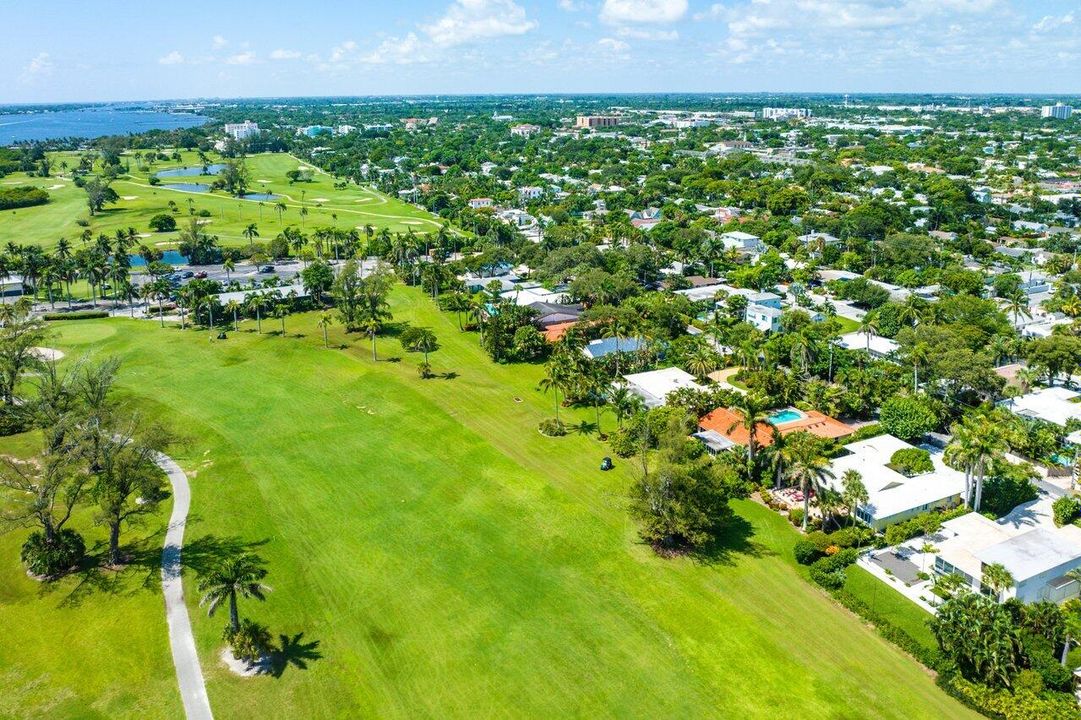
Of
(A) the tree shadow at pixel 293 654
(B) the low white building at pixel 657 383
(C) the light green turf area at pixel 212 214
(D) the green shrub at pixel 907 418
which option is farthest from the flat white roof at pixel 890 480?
(C) the light green turf area at pixel 212 214

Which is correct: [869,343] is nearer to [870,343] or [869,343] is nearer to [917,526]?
[870,343]

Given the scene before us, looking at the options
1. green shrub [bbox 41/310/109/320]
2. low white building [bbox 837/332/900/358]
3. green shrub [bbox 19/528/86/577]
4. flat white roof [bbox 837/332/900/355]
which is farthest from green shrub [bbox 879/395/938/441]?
green shrub [bbox 41/310/109/320]

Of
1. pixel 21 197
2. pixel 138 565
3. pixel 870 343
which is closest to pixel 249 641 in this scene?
pixel 138 565

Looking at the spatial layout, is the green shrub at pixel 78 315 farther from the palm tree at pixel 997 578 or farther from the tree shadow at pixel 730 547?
the palm tree at pixel 997 578

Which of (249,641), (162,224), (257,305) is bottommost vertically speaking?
(249,641)

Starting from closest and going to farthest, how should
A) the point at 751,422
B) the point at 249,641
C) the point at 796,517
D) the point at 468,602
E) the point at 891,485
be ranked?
the point at 249,641 → the point at 468,602 → the point at 796,517 → the point at 891,485 → the point at 751,422

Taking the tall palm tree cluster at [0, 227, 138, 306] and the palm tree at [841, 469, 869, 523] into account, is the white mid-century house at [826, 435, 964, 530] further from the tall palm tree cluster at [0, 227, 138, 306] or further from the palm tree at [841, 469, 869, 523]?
the tall palm tree cluster at [0, 227, 138, 306]
